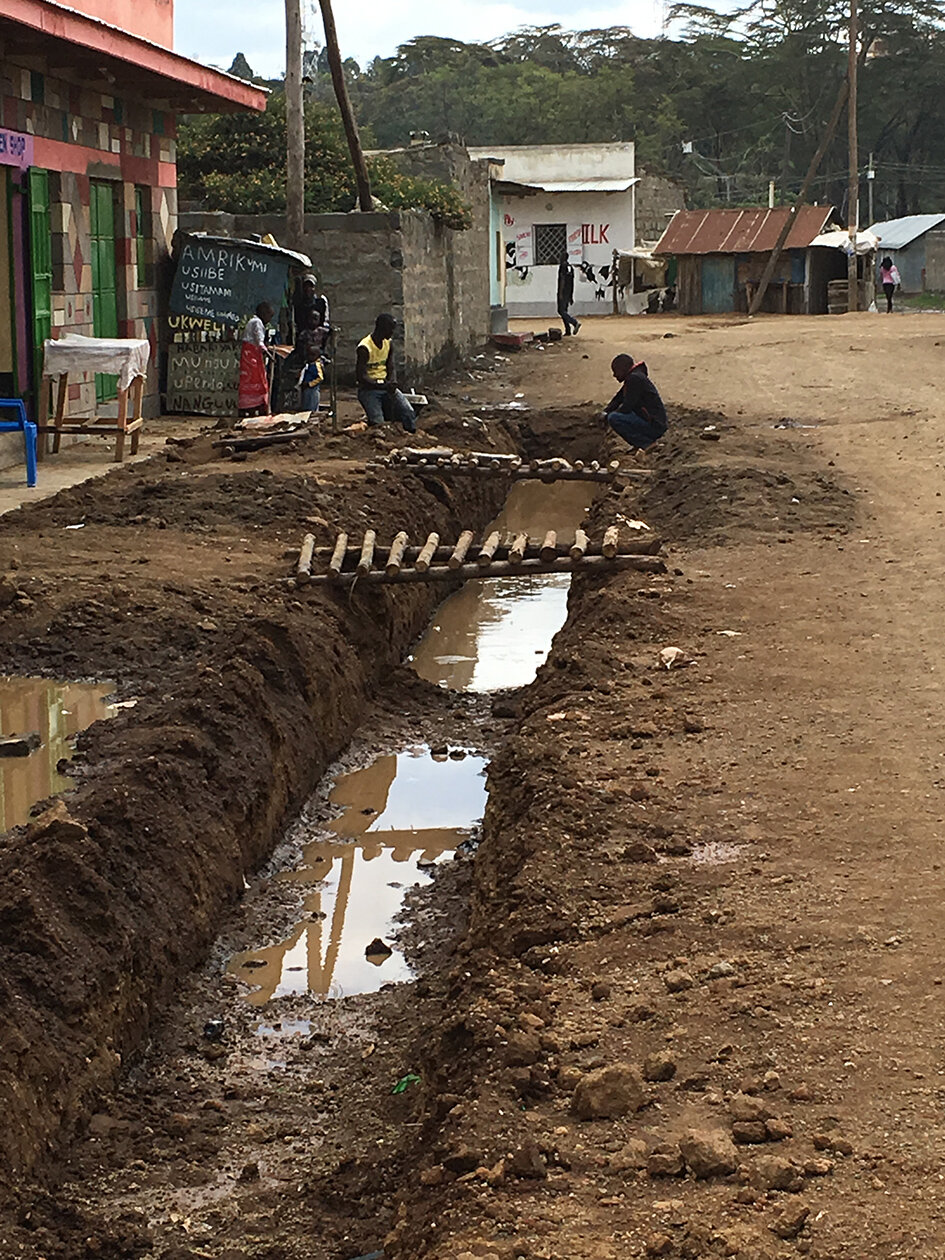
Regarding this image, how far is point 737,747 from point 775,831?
3.29 ft

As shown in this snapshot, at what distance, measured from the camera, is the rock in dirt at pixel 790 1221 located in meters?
3.31

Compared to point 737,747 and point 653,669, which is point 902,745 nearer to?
point 737,747

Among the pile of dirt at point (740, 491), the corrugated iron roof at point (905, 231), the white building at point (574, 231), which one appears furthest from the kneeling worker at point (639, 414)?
the corrugated iron roof at point (905, 231)

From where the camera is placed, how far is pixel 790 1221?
332 cm

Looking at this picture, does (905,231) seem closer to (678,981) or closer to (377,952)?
(377,952)

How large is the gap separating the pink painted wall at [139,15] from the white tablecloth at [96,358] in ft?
10.6

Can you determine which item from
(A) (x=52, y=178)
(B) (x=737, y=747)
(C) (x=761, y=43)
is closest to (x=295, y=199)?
(A) (x=52, y=178)

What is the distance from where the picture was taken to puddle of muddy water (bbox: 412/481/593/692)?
11.3m

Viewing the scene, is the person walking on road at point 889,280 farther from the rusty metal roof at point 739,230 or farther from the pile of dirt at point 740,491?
the pile of dirt at point 740,491

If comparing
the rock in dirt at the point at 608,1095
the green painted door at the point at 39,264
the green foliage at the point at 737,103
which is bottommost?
the rock in dirt at the point at 608,1095

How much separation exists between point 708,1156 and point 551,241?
140 feet

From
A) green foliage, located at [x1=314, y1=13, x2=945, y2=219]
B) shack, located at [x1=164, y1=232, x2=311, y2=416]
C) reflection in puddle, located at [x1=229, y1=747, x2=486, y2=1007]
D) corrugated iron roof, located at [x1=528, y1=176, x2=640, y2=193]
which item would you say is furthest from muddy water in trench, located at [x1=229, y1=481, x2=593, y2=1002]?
green foliage, located at [x1=314, y1=13, x2=945, y2=219]

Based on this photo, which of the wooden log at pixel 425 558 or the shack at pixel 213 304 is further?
the shack at pixel 213 304

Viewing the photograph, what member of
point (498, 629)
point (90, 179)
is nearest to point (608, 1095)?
point (498, 629)
